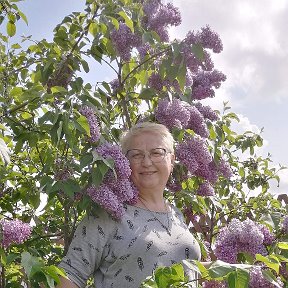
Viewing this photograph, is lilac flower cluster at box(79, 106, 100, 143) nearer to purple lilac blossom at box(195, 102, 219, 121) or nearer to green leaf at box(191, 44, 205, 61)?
green leaf at box(191, 44, 205, 61)

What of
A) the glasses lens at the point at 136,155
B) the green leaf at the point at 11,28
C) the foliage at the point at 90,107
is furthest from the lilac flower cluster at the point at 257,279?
the green leaf at the point at 11,28

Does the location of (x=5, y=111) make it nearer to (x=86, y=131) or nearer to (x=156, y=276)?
(x=86, y=131)

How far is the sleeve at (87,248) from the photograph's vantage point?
7.47 ft

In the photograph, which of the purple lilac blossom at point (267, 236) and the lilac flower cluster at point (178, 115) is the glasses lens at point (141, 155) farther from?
the purple lilac blossom at point (267, 236)

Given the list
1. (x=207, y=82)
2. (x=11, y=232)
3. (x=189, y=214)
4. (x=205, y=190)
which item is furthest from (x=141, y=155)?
(x=189, y=214)

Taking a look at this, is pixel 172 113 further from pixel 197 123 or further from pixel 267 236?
pixel 267 236

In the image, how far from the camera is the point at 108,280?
7.60 feet

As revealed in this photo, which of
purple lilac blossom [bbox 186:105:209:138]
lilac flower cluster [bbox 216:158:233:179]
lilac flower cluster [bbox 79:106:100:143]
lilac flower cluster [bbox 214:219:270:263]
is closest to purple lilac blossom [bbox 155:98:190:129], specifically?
purple lilac blossom [bbox 186:105:209:138]

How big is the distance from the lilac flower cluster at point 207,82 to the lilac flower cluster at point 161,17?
387 mm

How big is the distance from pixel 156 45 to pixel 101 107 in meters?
0.50

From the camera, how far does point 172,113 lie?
290 cm

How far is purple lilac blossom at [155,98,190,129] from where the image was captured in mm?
2896

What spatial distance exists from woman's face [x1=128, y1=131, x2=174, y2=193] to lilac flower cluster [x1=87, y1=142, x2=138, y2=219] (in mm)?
178

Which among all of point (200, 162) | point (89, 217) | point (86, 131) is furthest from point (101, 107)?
point (200, 162)
